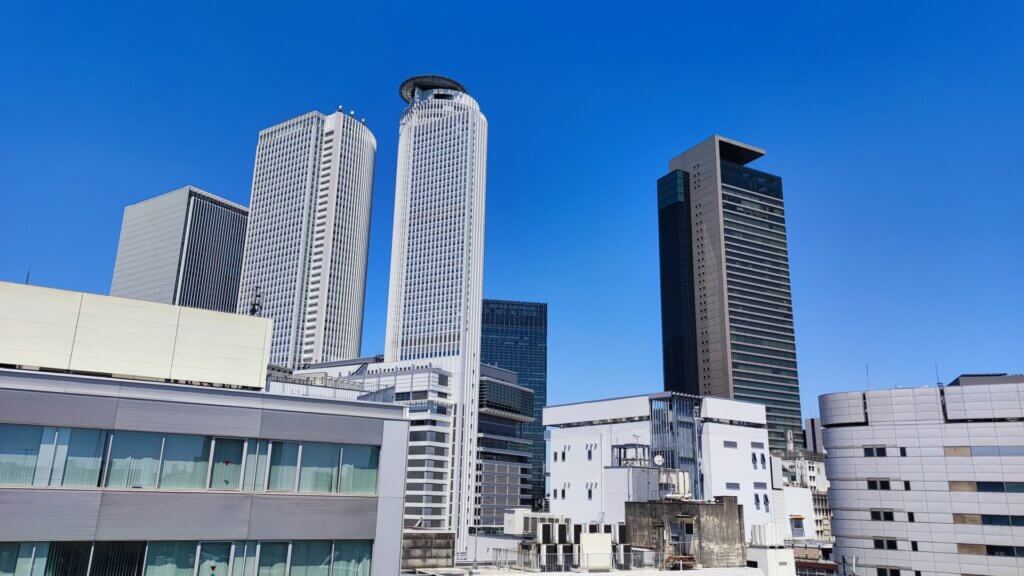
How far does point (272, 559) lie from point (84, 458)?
807cm

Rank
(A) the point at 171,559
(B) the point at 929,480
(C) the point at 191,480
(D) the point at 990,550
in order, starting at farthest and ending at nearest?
(B) the point at 929,480 < (D) the point at 990,550 < (C) the point at 191,480 < (A) the point at 171,559

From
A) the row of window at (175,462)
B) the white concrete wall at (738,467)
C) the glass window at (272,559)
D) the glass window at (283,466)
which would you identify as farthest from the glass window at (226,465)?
the white concrete wall at (738,467)

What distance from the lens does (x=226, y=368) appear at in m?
30.6

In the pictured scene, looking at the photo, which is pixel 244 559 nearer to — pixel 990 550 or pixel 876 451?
pixel 990 550

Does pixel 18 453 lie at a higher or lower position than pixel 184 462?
higher

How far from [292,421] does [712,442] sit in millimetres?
102124

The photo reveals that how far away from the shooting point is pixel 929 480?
69.6 metres

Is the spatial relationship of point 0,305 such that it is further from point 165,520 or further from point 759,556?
point 759,556

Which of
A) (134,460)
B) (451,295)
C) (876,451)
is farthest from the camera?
(451,295)

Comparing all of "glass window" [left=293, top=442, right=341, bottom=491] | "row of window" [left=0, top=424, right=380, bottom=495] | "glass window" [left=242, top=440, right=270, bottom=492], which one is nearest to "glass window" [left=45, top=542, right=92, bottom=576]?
"row of window" [left=0, top=424, right=380, bottom=495]

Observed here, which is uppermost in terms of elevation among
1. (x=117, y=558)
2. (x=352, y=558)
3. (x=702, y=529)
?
(x=702, y=529)

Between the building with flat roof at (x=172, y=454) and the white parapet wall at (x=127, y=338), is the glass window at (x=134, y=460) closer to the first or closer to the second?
the building with flat roof at (x=172, y=454)

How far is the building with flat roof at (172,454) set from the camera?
24672 mm

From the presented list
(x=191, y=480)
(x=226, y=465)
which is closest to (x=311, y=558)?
(x=226, y=465)
